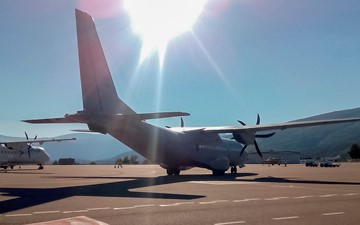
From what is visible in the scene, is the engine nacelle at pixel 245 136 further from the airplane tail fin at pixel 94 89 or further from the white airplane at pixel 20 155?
the white airplane at pixel 20 155

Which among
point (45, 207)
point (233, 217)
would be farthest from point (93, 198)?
point (233, 217)

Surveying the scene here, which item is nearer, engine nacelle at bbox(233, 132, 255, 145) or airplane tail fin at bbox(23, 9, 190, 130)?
airplane tail fin at bbox(23, 9, 190, 130)

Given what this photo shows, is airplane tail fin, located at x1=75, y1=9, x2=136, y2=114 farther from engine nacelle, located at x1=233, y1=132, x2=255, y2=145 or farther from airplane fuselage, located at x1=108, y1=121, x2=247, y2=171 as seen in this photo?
engine nacelle, located at x1=233, y1=132, x2=255, y2=145

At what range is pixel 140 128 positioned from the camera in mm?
30969

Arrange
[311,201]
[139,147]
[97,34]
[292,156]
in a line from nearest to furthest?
[311,201], [97,34], [139,147], [292,156]

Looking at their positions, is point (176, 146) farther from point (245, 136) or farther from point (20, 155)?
point (20, 155)

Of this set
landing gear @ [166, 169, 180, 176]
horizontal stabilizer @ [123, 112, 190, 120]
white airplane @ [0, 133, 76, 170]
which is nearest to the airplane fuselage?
landing gear @ [166, 169, 180, 176]

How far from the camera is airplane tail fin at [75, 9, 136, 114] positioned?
24.1 metres

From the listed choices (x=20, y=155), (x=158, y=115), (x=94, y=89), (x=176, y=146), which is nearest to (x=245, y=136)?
(x=176, y=146)

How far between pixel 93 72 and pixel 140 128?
23.8 feet

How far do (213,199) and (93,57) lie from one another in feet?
41.6

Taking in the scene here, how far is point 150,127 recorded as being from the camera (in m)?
32.3

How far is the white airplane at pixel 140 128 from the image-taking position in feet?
80.7

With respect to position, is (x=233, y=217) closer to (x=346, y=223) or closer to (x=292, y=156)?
(x=346, y=223)
